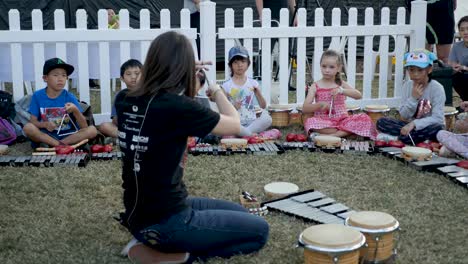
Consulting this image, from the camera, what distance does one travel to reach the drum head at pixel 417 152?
18.0 feet

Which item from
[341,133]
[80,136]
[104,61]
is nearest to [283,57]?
[341,133]

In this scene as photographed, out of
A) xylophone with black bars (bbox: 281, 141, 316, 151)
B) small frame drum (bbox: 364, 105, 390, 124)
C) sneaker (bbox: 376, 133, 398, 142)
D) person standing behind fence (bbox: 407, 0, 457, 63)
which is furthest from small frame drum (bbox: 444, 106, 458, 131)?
person standing behind fence (bbox: 407, 0, 457, 63)

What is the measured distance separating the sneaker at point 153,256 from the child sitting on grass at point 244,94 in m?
3.51

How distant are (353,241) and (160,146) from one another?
3.83ft

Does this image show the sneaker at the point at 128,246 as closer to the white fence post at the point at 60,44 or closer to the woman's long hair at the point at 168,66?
the woman's long hair at the point at 168,66

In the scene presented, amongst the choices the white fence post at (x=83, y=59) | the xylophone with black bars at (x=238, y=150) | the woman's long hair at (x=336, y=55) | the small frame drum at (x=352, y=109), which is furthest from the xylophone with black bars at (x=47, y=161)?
the small frame drum at (x=352, y=109)

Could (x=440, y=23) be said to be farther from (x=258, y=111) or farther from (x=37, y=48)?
(x=37, y=48)

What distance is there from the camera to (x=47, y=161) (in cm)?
570

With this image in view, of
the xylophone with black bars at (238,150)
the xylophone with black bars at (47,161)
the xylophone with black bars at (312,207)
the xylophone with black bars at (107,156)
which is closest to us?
the xylophone with black bars at (312,207)

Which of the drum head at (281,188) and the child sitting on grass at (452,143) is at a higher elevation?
the child sitting on grass at (452,143)

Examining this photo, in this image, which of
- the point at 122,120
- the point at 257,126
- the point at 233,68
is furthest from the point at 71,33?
the point at 122,120

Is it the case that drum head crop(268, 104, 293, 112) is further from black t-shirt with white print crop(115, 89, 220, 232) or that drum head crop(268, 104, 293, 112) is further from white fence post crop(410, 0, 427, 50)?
black t-shirt with white print crop(115, 89, 220, 232)

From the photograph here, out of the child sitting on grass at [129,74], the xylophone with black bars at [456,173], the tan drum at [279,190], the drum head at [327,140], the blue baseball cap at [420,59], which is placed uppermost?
the blue baseball cap at [420,59]

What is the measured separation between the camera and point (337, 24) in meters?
7.89
